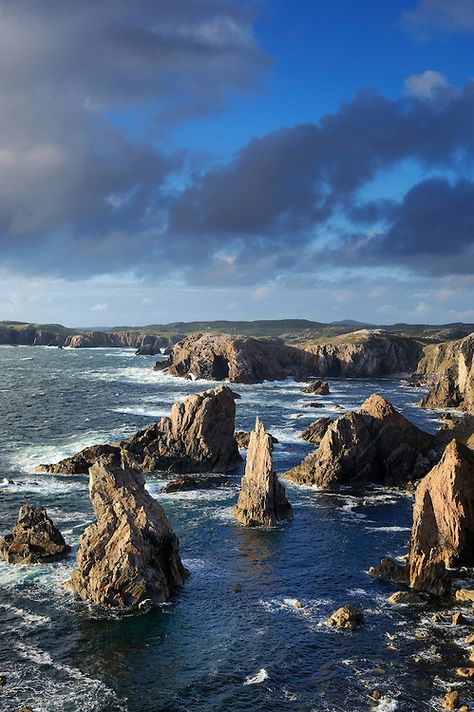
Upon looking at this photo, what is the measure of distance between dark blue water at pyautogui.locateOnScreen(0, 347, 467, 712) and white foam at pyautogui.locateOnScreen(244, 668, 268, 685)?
125mm

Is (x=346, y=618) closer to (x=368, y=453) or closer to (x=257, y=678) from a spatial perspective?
(x=257, y=678)

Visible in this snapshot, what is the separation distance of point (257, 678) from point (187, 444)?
6098cm

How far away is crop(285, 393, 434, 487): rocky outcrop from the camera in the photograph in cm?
9656

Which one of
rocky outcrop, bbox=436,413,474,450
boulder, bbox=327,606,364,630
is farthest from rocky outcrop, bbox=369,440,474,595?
rocky outcrop, bbox=436,413,474,450

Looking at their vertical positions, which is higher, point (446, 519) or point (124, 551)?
point (446, 519)

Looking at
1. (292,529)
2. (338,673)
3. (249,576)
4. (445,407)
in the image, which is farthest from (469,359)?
(338,673)

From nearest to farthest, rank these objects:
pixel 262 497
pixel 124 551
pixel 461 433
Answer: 1. pixel 124 551
2. pixel 262 497
3. pixel 461 433

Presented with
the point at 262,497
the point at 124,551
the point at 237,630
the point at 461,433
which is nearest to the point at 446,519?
the point at 262,497

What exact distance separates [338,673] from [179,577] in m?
20.0

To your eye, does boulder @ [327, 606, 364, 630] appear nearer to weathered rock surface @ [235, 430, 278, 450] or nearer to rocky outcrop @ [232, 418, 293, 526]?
rocky outcrop @ [232, 418, 293, 526]

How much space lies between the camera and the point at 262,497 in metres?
80.6

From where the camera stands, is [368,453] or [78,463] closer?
[368,453]

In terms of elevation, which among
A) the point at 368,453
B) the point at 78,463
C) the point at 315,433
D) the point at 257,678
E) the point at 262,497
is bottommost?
the point at 257,678

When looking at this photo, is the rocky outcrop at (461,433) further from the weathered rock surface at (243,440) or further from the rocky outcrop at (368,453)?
the weathered rock surface at (243,440)
